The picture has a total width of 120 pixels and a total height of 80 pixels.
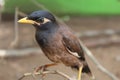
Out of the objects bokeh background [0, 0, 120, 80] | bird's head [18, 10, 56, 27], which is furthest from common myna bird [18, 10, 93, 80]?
bokeh background [0, 0, 120, 80]

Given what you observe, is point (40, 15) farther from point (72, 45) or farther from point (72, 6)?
point (72, 6)

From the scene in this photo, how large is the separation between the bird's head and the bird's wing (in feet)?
0.65

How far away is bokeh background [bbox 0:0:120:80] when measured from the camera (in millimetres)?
6172

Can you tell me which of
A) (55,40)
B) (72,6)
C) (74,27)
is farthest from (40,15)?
(74,27)

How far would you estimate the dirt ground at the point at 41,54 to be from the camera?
586 cm

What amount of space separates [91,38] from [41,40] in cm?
411

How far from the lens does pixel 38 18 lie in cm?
267

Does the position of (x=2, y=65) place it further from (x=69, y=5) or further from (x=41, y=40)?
(x=41, y=40)

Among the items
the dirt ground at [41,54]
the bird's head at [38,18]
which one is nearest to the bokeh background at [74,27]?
the dirt ground at [41,54]

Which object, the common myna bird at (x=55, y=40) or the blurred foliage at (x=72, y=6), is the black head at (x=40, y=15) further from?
the blurred foliage at (x=72, y=6)

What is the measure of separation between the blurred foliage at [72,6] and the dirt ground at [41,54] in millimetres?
199

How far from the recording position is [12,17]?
22.8 ft

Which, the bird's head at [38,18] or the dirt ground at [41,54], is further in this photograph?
the dirt ground at [41,54]

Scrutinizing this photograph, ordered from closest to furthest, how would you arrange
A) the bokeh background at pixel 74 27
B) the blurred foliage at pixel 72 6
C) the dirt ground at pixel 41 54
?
the dirt ground at pixel 41 54, the bokeh background at pixel 74 27, the blurred foliage at pixel 72 6
